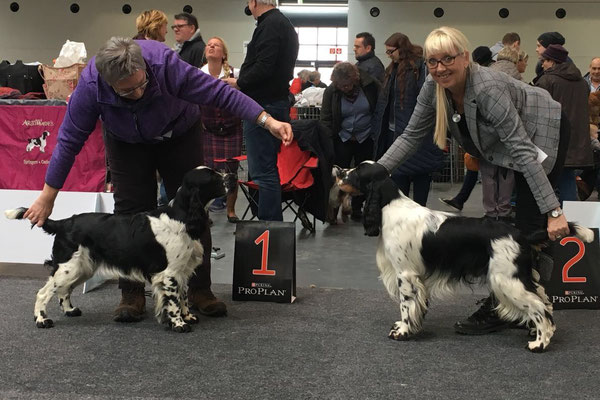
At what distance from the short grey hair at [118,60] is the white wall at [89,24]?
455 inches

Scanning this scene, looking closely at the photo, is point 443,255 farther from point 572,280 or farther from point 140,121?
point 140,121

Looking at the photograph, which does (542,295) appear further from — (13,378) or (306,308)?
(13,378)

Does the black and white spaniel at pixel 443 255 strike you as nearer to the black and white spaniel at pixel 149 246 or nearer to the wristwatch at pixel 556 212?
the wristwatch at pixel 556 212

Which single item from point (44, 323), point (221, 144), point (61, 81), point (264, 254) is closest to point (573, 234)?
point (264, 254)

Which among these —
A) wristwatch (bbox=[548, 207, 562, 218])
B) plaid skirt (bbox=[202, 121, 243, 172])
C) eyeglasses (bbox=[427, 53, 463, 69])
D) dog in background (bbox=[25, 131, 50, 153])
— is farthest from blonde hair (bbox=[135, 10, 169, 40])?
wristwatch (bbox=[548, 207, 562, 218])

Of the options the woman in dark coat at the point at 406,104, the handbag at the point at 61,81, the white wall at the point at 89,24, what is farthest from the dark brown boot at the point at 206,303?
the white wall at the point at 89,24

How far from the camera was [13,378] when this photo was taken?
2270mm

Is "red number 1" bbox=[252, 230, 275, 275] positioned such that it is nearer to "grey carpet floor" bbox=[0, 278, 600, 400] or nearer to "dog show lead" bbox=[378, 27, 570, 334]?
"grey carpet floor" bbox=[0, 278, 600, 400]

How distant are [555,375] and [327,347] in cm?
86

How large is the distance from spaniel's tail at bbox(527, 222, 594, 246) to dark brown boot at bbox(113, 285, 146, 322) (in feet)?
5.80

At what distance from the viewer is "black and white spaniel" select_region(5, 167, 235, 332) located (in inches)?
110

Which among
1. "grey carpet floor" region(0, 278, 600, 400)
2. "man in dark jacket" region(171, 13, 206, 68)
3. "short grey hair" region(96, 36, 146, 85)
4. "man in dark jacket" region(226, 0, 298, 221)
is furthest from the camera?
"man in dark jacket" region(171, 13, 206, 68)

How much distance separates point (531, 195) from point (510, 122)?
37 centimetres

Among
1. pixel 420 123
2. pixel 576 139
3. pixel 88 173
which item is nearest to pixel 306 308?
pixel 420 123
